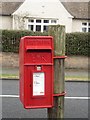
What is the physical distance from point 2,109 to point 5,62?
16644 mm

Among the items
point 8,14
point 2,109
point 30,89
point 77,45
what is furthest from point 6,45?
point 30,89

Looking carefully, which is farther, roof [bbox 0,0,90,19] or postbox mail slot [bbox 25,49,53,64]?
roof [bbox 0,0,90,19]

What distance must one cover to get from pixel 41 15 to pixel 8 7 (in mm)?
3038

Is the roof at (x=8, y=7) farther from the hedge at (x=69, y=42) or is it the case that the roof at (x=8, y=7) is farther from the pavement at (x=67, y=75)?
the pavement at (x=67, y=75)

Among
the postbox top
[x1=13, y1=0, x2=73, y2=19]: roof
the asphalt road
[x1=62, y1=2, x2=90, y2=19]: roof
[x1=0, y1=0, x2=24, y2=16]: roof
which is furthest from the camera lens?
[x1=62, y1=2, x2=90, y2=19]: roof

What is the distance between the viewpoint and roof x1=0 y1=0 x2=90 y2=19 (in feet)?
114

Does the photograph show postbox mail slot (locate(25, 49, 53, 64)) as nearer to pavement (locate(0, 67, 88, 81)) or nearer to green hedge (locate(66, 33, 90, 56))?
pavement (locate(0, 67, 88, 81))

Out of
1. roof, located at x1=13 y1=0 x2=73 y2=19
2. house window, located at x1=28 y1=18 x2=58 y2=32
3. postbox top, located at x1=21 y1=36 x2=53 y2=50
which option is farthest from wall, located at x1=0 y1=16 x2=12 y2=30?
postbox top, located at x1=21 y1=36 x2=53 y2=50

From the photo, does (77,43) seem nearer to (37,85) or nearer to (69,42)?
(69,42)

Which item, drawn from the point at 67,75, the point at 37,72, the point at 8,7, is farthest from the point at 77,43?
the point at 37,72

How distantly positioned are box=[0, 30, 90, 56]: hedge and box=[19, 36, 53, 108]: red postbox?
20168 millimetres

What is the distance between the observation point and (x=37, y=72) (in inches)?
182

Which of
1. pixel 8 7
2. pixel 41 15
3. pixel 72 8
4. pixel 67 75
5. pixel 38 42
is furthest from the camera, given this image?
pixel 72 8

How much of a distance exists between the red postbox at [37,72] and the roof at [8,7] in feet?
98.4
